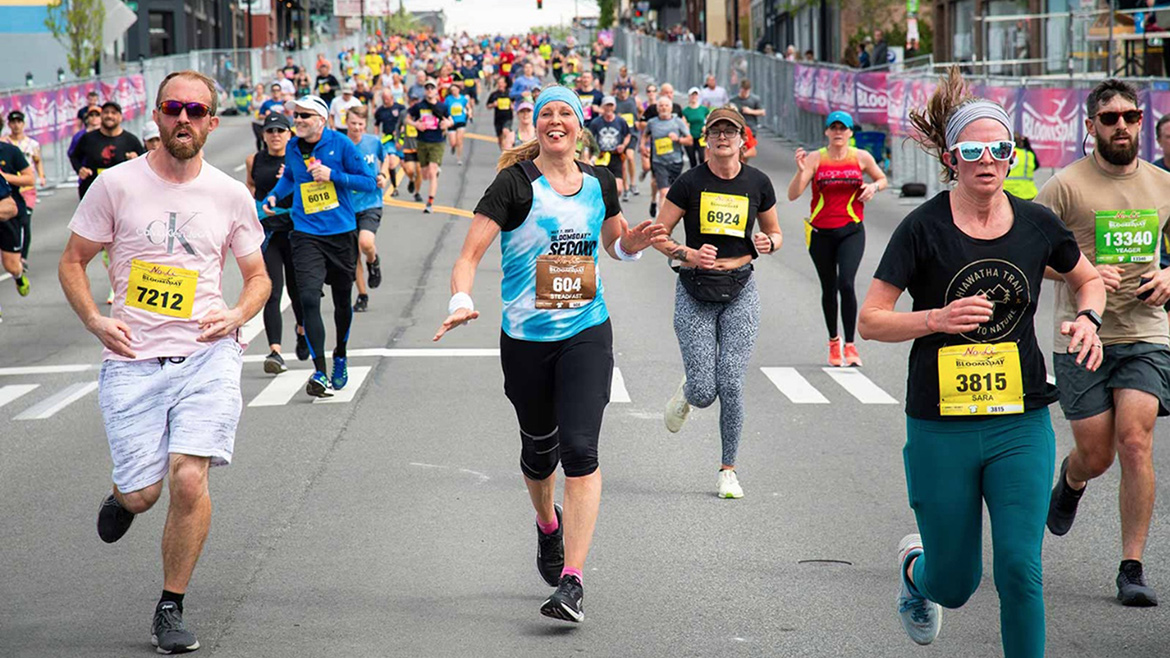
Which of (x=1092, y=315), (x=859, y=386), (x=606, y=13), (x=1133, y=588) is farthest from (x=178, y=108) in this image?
(x=606, y=13)

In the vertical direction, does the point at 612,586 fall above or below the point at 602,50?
below

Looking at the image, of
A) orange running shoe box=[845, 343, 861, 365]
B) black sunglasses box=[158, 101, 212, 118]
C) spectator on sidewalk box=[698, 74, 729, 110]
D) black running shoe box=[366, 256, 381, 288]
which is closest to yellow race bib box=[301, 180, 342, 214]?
orange running shoe box=[845, 343, 861, 365]

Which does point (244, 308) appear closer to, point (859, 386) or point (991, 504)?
point (991, 504)

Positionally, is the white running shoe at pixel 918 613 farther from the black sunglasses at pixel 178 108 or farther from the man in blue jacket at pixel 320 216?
the man in blue jacket at pixel 320 216

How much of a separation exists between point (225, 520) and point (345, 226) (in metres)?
4.12

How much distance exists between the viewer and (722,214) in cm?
887

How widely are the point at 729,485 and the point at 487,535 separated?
4.73 ft

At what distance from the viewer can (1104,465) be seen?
668cm

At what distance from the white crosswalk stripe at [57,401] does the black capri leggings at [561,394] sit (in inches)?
233

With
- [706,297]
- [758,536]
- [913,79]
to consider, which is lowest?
[758,536]

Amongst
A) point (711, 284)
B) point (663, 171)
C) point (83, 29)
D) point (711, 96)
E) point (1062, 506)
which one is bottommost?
point (1062, 506)

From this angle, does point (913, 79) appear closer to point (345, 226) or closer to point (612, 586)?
point (345, 226)

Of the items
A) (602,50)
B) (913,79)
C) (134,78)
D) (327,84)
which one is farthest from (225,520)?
(602,50)

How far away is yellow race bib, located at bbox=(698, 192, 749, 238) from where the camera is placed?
8852 millimetres
